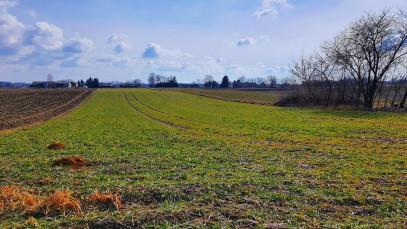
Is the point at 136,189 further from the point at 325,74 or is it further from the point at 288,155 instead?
the point at 325,74

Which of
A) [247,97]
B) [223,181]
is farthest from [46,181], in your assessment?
[247,97]

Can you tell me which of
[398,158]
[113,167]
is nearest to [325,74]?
[398,158]

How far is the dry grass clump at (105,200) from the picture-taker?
641cm

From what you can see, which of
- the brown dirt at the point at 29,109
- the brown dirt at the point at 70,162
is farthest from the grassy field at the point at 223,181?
the brown dirt at the point at 29,109

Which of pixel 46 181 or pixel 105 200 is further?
pixel 46 181

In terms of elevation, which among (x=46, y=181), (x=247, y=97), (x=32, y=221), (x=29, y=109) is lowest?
(x=29, y=109)

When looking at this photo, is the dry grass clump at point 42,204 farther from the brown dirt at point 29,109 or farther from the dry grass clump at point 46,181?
the brown dirt at point 29,109

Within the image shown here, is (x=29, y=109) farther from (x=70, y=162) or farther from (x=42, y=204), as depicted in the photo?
(x=42, y=204)

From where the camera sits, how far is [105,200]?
655cm

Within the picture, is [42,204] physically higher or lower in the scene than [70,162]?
higher

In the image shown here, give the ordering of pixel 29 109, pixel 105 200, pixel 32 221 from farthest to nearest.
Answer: pixel 29 109 → pixel 105 200 → pixel 32 221

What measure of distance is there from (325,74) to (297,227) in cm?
4696

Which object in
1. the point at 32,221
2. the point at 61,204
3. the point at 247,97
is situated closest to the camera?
the point at 32,221

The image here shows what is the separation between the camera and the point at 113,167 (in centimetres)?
1021
